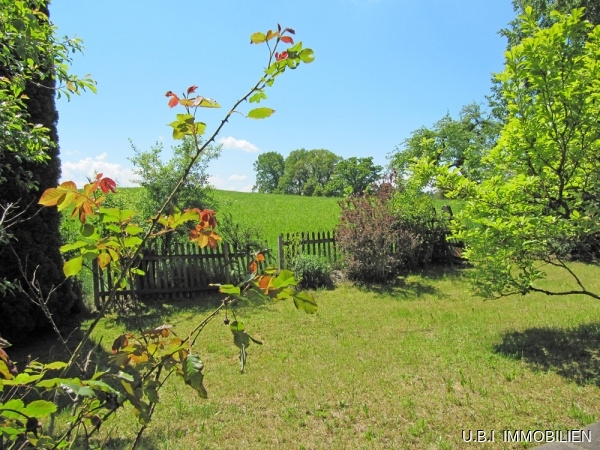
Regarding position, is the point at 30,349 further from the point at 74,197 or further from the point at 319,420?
the point at 74,197

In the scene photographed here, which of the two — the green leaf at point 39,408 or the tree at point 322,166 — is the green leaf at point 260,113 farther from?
the tree at point 322,166

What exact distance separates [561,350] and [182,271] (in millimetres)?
7348

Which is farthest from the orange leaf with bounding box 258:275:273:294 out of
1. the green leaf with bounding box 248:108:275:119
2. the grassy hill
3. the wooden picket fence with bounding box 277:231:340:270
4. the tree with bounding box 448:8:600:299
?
the grassy hill

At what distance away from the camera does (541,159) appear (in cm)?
482

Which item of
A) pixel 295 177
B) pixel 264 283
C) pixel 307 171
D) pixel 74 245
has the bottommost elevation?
pixel 264 283

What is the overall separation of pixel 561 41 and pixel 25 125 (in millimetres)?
5248

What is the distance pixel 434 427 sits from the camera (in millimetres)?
3500

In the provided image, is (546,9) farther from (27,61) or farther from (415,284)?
(27,61)

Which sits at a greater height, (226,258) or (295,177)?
(295,177)

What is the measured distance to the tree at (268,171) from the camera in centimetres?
8412

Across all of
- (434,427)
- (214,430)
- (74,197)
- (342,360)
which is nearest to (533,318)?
(342,360)

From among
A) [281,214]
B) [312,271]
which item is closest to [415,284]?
[312,271]

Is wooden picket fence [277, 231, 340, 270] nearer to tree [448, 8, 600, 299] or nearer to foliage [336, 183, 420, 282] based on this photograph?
foliage [336, 183, 420, 282]

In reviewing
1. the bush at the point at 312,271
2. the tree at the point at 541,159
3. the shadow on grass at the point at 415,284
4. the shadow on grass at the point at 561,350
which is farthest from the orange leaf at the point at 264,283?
the bush at the point at 312,271
